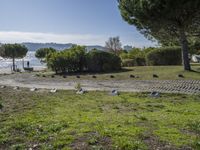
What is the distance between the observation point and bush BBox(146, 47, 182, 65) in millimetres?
25250

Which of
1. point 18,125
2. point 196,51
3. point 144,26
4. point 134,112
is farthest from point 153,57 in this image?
point 18,125

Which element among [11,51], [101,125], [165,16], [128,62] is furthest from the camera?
[11,51]

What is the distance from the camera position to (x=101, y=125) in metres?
6.30

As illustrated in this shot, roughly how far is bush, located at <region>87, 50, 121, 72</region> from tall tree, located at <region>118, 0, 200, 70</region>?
11.7 feet

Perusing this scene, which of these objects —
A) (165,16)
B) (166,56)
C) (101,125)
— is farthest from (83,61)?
(101,125)

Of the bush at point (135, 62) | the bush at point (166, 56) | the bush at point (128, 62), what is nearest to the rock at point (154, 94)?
the bush at point (166, 56)

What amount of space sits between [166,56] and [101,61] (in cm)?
519

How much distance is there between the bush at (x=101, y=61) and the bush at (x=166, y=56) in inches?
146

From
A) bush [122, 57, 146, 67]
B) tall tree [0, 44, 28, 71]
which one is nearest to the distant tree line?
bush [122, 57, 146, 67]

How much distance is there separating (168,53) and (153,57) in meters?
1.24

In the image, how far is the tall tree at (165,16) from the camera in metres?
17.2

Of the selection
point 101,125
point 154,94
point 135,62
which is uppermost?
point 135,62

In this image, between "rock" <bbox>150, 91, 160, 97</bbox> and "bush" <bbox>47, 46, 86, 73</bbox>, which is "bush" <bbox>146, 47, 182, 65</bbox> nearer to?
"bush" <bbox>47, 46, 86, 73</bbox>

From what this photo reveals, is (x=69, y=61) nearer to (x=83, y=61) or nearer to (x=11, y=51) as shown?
(x=83, y=61)
